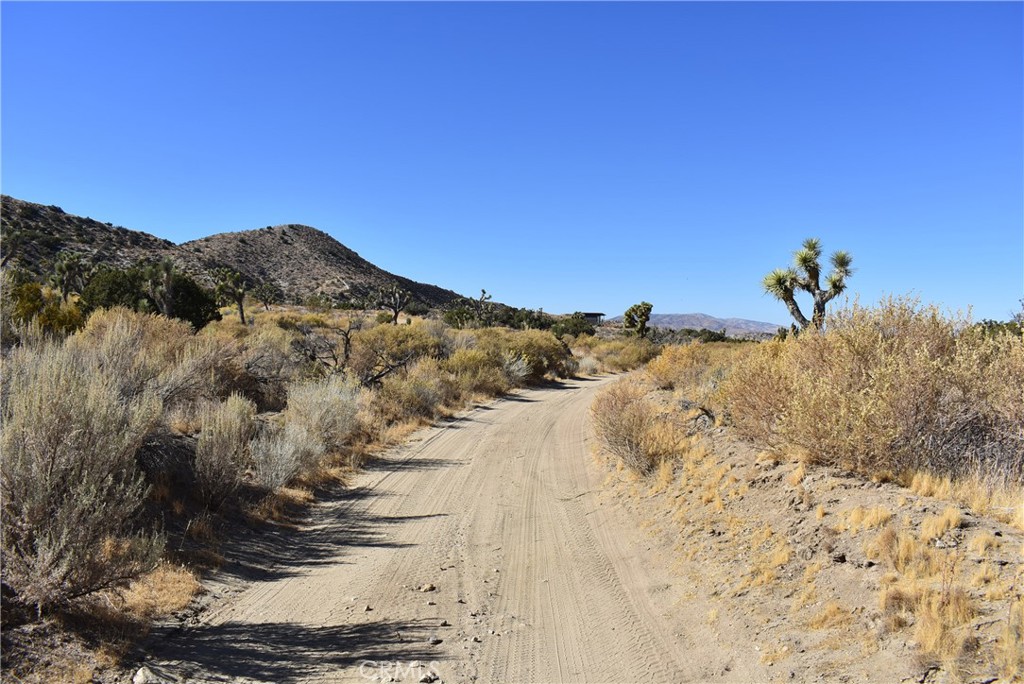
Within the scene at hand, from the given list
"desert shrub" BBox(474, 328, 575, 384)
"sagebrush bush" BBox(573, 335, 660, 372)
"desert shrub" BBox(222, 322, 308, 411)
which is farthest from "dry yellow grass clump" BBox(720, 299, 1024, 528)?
"sagebrush bush" BBox(573, 335, 660, 372)

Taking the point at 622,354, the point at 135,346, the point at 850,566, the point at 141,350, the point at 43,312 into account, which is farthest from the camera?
the point at 622,354

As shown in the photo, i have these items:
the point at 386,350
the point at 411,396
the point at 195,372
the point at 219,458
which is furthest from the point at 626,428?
the point at 386,350

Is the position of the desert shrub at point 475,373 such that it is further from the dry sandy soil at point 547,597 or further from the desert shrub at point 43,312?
the dry sandy soil at point 547,597

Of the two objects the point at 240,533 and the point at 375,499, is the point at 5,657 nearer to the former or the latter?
the point at 240,533

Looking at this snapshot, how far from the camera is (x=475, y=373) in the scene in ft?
81.3

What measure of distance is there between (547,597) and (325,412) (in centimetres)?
809

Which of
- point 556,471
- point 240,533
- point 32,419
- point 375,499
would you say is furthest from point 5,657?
point 556,471

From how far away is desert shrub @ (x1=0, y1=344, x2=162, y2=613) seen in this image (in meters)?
4.47

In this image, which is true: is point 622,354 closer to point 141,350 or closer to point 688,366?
point 688,366

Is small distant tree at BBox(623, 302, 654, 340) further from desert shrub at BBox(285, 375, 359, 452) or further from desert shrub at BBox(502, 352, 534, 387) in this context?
desert shrub at BBox(285, 375, 359, 452)

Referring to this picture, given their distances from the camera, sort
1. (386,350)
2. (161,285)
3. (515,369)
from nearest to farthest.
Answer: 1. (386,350)
2. (515,369)
3. (161,285)

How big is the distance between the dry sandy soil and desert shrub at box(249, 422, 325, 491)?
844 millimetres

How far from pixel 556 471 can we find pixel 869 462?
679 cm

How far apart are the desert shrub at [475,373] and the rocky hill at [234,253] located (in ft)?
132
